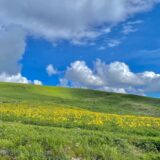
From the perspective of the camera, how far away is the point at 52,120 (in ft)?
77.9

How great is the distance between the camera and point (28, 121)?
23.9 meters

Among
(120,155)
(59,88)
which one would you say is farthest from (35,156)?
(59,88)

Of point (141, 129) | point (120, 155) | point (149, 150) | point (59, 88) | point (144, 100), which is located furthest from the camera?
point (59, 88)

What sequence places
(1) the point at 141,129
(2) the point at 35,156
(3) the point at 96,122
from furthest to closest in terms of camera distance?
1. (3) the point at 96,122
2. (1) the point at 141,129
3. (2) the point at 35,156

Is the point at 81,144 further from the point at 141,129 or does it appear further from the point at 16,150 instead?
the point at 141,129

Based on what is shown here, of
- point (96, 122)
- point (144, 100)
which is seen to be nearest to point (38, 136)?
point (96, 122)

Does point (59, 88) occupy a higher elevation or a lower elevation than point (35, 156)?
higher

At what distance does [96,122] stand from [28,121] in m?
4.75

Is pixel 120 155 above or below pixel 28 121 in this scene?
below

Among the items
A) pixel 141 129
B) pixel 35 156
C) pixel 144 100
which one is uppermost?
pixel 144 100

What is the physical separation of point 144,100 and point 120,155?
70.4 m

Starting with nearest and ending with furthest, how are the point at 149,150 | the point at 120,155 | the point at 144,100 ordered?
the point at 120,155 < the point at 149,150 < the point at 144,100

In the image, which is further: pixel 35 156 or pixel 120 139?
pixel 120 139

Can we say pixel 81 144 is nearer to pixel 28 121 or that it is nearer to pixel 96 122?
pixel 96 122
